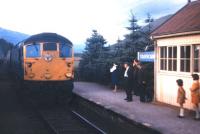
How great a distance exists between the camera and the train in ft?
63.9

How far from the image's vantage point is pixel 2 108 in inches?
762

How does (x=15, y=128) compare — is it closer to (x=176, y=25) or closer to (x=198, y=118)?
(x=198, y=118)

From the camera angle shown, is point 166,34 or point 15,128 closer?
point 15,128

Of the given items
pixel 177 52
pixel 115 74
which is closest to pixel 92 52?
pixel 115 74

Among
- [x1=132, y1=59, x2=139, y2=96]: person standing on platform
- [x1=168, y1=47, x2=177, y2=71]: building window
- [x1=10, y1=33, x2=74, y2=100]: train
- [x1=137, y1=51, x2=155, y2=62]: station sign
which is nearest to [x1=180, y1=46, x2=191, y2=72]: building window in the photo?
[x1=168, y1=47, x2=177, y2=71]: building window

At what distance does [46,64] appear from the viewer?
1980cm

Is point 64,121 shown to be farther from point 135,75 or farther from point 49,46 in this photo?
point 49,46

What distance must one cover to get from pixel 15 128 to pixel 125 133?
3668 millimetres

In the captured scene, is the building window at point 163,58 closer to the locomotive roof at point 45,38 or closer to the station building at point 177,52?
the station building at point 177,52

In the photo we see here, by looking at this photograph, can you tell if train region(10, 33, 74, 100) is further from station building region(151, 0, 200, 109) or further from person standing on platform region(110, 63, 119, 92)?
station building region(151, 0, 200, 109)

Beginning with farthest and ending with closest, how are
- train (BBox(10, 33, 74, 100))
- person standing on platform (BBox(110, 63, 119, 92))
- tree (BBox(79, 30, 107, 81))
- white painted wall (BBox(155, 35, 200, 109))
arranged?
1. tree (BBox(79, 30, 107, 81))
2. person standing on platform (BBox(110, 63, 119, 92))
3. train (BBox(10, 33, 74, 100))
4. white painted wall (BBox(155, 35, 200, 109))

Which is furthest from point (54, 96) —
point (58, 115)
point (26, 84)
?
point (58, 115)

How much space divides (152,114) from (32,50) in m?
7.22

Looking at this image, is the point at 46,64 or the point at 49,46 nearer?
the point at 46,64
